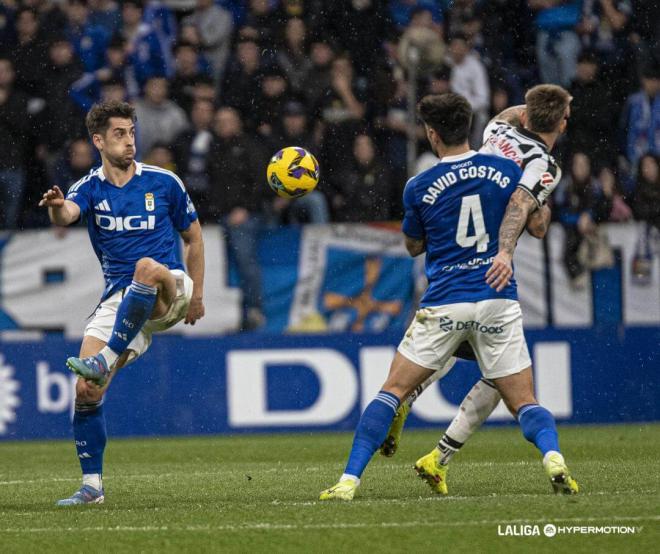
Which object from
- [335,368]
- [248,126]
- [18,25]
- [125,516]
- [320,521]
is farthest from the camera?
[18,25]

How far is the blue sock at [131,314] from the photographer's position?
704 centimetres

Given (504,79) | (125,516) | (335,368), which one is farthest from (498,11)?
(125,516)

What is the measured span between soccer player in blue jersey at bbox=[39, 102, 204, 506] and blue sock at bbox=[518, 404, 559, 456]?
6.89 feet

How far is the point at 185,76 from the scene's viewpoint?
14219mm

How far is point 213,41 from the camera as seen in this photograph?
48.3 feet

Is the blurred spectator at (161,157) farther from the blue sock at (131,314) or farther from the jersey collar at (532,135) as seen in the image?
the jersey collar at (532,135)

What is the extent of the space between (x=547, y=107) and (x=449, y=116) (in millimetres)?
771

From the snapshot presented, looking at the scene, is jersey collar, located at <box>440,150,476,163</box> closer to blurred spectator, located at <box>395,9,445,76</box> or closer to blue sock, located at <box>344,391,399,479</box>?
blue sock, located at <box>344,391,399,479</box>

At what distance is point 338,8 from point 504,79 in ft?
6.80

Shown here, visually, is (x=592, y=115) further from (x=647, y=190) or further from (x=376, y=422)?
(x=376, y=422)

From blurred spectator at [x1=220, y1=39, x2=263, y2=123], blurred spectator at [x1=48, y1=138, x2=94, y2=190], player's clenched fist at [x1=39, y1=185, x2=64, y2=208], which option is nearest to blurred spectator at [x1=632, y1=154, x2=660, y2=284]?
blurred spectator at [x1=220, y1=39, x2=263, y2=123]

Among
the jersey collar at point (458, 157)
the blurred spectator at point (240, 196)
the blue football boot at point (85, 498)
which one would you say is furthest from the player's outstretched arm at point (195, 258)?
the blurred spectator at point (240, 196)

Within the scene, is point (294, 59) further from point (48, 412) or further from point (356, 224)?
point (48, 412)

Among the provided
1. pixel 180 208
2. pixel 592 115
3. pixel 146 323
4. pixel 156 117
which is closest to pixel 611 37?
pixel 592 115
